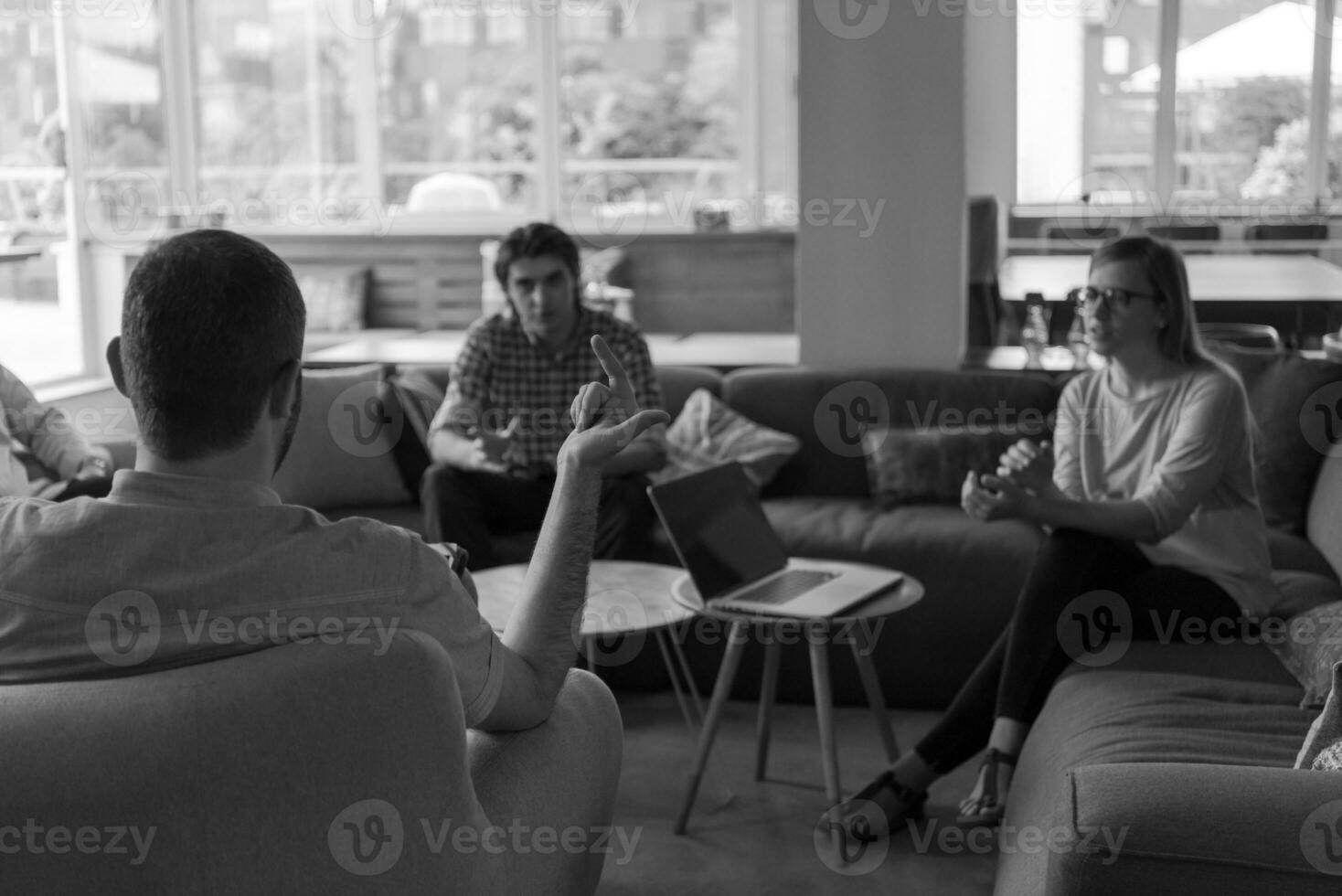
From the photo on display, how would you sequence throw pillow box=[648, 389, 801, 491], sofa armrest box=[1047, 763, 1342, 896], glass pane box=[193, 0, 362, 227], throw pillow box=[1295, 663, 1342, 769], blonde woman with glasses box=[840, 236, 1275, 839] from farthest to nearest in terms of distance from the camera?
glass pane box=[193, 0, 362, 227], throw pillow box=[648, 389, 801, 491], blonde woman with glasses box=[840, 236, 1275, 839], throw pillow box=[1295, 663, 1342, 769], sofa armrest box=[1047, 763, 1342, 896]

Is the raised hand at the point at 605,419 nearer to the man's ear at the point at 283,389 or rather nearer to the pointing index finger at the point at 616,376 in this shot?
the pointing index finger at the point at 616,376

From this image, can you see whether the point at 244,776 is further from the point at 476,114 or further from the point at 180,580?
the point at 476,114

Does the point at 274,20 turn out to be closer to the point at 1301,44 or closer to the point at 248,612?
the point at 1301,44

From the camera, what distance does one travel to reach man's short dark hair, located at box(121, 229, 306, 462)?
4.43 feet

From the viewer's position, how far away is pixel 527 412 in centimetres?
396

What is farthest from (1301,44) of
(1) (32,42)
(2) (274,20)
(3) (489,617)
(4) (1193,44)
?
(3) (489,617)

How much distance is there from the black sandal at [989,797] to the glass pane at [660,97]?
6595 mm

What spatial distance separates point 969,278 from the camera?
196 inches

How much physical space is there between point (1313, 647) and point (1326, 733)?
82 cm

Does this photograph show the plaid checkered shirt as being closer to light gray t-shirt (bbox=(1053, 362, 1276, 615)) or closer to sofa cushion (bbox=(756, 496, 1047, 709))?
sofa cushion (bbox=(756, 496, 1047, 709))

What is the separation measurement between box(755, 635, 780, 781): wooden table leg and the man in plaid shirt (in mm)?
709

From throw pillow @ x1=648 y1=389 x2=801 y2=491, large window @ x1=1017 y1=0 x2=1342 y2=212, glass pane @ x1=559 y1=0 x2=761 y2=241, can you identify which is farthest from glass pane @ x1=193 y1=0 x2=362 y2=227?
throw pillow @ x1=648 y1=389 x2=801 y2=491

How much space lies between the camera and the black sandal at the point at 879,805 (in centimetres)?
279

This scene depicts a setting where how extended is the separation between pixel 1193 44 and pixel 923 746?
23.0ft
